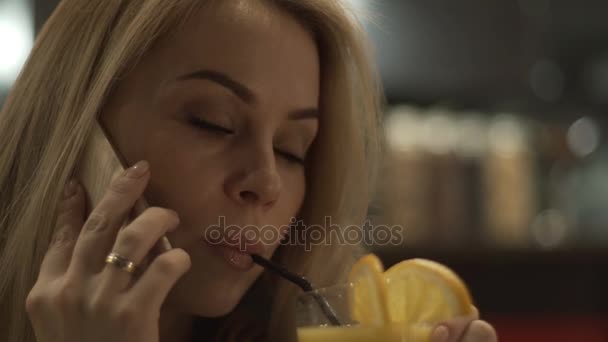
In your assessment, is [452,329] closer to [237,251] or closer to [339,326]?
[339,326]

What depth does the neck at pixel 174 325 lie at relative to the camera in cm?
141

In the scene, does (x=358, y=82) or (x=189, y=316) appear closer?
(x=189, y=316)

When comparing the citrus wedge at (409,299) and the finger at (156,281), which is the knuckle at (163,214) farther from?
the citrus wedge at (409,299)

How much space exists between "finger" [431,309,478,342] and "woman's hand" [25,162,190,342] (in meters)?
0.40

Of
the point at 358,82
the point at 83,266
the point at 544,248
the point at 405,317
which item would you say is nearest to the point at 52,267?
the point at 83,266

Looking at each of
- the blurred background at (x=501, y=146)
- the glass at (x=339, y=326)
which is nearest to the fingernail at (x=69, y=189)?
the glass at (x=339, y=326)

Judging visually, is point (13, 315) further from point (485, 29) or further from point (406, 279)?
point (485, 29)

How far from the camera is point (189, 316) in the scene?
4.83 feet

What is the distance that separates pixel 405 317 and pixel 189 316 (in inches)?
20.2

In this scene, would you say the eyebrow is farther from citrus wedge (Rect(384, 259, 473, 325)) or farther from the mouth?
citrus wedge (Rect(384, 259, 473, 325))

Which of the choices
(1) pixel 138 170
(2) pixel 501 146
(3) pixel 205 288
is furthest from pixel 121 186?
(2) pixel 501 146

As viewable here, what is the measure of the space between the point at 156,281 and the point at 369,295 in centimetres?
33

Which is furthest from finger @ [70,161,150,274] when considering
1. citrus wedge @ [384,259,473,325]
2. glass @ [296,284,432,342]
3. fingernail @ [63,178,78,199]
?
citrus wedge @ [384,259,473,325]

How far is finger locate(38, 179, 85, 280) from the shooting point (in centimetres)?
109
